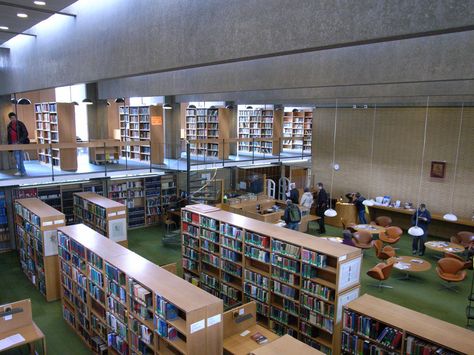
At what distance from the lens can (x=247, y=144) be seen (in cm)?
2173

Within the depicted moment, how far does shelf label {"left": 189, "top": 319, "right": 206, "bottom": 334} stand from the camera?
4691 mm

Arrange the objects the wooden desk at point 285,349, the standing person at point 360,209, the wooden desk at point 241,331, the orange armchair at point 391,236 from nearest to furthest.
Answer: the wooden desk at point 285,349 < the wooden desk at point 241,331 < the orange armchair at point 391,236 < the standing person at point 360,209

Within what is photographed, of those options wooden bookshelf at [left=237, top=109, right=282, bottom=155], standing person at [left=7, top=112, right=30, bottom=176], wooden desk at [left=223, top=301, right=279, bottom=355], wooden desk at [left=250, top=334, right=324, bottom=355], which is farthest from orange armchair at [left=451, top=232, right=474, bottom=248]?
standing person at [left=7, top=112, right=30, bottom=176]

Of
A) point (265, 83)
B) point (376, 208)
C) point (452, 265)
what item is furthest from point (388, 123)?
point (265, 83)

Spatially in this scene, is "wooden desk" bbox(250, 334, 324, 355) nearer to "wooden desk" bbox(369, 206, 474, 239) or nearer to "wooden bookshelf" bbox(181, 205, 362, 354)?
"wooden bookshelf" bbox(181, 205, 362, 354)

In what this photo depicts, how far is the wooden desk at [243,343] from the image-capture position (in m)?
5.57

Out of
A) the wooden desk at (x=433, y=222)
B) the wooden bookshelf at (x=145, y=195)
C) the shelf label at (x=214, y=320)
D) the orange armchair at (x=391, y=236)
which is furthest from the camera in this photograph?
the wooden bookshelf at (x=145, y=195)

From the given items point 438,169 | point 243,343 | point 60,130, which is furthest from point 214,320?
point 438,169

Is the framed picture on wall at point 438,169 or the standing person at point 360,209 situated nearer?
the framed picture on wall at point 438,169

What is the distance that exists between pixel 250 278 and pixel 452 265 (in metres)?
4.90

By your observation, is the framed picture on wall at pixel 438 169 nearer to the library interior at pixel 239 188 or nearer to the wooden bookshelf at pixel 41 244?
the library interior at pixel 239 188

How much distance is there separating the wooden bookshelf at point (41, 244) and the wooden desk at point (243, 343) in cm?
482

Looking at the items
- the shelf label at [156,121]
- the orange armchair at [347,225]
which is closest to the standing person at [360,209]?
the orange armchair at [347,225]

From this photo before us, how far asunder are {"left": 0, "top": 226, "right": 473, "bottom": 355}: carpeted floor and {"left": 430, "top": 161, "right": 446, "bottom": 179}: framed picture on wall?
8.74 ft
